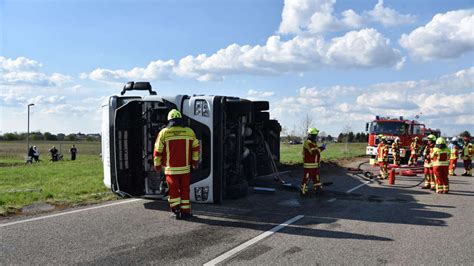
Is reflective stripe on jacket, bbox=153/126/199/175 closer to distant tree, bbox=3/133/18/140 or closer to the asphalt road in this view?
the asphalt road

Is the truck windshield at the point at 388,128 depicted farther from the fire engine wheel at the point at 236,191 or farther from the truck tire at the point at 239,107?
the truck tire at the point at 239,107

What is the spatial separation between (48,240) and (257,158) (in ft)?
22.5

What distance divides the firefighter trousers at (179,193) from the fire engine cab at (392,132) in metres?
16.1

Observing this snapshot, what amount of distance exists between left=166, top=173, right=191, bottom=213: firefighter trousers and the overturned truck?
884mm

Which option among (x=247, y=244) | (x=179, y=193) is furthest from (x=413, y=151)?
(x=247, y=244)

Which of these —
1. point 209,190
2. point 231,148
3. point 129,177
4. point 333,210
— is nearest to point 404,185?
point 333,210

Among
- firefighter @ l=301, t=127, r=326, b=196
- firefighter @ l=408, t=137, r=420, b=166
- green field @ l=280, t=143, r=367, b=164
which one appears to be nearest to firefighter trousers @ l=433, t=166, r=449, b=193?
firefighter @ l=301, t=127, r=326, b=196

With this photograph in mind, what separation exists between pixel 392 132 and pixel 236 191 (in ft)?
49.7

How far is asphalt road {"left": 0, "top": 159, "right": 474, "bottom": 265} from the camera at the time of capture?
16.6 ft

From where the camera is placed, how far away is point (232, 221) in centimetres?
696

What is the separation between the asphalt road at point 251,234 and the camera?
16.6ft

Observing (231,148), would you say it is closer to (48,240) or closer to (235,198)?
(235,198)

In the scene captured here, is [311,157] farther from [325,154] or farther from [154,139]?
[325,154]

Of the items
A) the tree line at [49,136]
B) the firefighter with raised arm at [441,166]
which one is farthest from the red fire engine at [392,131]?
the tree line at [49,136]
